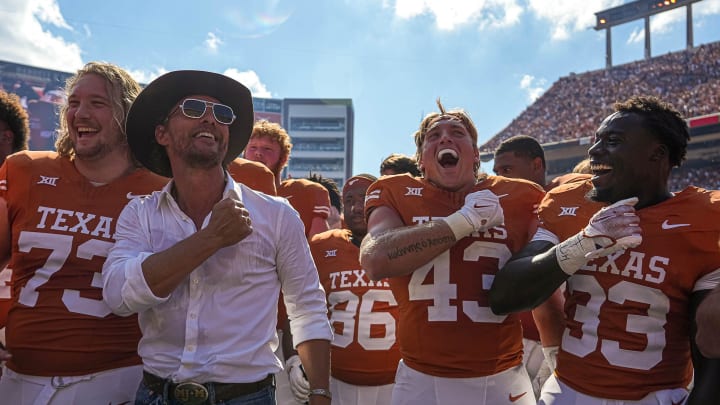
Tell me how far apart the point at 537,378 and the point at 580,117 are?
104 feet

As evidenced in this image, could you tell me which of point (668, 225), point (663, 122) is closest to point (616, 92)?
point (663, 122)

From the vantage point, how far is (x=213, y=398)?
73.0 inches

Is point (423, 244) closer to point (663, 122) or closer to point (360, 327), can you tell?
point (663, 122)

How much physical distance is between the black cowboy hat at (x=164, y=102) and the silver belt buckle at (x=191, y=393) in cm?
99

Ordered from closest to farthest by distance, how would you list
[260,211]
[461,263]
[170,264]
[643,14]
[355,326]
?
1. [170,264]
2. [260,211]
3. [461,263]
4. [355,326]
5. [643,14]

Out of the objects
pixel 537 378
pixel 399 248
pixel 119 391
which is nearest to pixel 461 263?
pixel 399 248

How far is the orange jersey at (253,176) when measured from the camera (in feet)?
12.1

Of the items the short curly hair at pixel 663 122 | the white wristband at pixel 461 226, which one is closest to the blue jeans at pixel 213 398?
Answer: the white wristband at pixel 461 226

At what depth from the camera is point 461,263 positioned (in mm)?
2645

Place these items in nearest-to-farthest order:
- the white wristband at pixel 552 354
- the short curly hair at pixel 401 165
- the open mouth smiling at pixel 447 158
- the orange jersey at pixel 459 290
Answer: the orange jersey at pixel 459 290, the white wristband at pixel 552 354, the open mouth smiling at pixel 447 158, the short curly hair at pixel 401 165

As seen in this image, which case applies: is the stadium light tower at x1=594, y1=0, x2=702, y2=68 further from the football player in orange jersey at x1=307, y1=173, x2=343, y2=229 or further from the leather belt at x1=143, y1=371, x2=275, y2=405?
the leather belt at x1=143, y1=371, x2=275, y2=405

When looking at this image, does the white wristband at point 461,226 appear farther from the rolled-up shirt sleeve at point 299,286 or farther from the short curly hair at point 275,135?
the short curly hair at point 275,135

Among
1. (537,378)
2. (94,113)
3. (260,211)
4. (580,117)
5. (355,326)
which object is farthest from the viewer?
(580,117)

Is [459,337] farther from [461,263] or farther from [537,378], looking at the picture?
[537,378]
